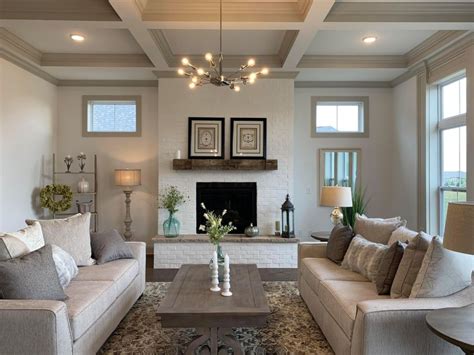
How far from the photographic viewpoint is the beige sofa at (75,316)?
6.86 feet

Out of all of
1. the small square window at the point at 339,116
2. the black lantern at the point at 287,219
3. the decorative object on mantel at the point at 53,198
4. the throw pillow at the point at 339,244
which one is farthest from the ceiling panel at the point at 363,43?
the decorative object on mantel at the point at 53,198

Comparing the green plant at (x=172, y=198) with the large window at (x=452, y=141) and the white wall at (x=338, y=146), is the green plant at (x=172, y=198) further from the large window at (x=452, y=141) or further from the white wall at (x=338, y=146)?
the large window at (x=452, y=141)

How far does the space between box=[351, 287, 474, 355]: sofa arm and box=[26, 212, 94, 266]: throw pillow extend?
102 inches

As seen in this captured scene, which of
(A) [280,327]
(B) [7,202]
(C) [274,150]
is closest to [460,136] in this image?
(C) [274,150]

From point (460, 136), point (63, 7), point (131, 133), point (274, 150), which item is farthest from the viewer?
point (131, 133)

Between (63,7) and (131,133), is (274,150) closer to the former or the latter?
(131,133)

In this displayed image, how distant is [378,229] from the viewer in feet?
11.8

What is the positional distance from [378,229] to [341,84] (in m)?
3.45

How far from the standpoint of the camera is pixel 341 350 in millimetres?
2439

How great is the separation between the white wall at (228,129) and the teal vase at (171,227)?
0.19 meters

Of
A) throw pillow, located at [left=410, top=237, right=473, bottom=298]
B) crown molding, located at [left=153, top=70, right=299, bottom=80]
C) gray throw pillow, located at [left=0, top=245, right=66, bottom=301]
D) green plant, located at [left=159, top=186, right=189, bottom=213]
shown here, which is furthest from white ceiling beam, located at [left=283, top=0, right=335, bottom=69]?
gray throw pillow, located at [left=0, top=245, right=66, bottom=301]

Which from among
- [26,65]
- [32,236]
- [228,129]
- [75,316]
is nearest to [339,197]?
[228,129]

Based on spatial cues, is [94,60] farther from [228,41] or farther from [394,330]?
[394,330]

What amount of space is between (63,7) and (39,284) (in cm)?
281
